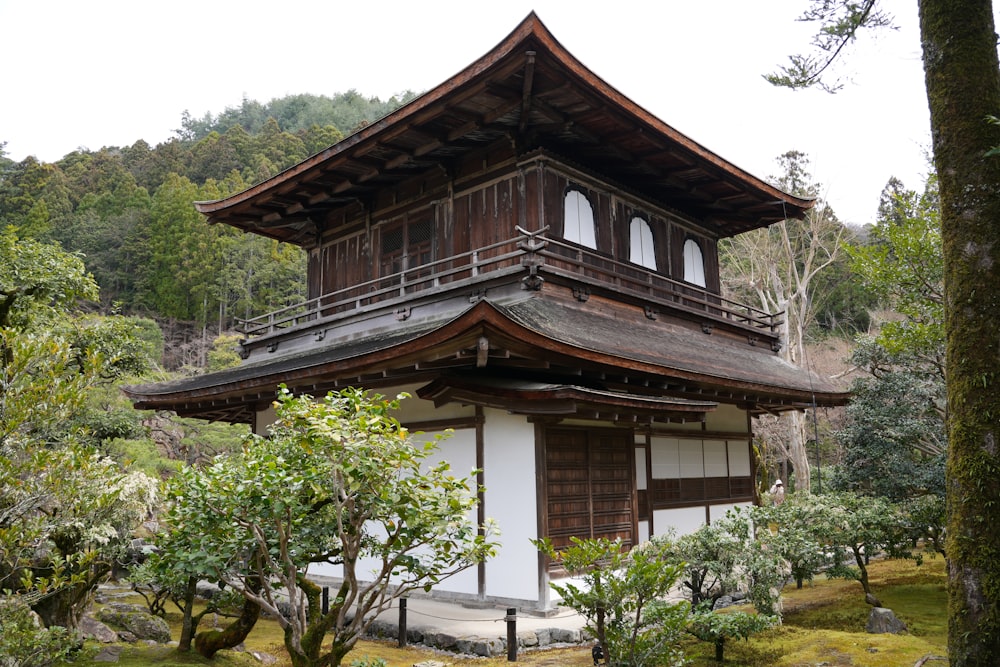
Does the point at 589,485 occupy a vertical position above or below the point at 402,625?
above

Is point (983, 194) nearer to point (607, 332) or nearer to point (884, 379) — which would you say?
point (607, 332)

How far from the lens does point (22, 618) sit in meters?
5.69

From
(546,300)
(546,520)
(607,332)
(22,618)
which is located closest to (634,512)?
(546,520)

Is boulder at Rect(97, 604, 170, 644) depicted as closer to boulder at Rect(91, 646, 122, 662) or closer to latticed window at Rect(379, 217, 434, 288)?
boulder at Rect(91, 646, 122, 662)

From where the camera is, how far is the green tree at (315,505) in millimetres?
4945

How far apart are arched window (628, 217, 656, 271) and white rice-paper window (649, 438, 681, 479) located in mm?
3641

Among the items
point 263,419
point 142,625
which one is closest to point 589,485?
point 142,625

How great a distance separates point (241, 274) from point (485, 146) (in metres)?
34.6

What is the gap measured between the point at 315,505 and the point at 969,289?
5308 mm

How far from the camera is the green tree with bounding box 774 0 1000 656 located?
498 cm

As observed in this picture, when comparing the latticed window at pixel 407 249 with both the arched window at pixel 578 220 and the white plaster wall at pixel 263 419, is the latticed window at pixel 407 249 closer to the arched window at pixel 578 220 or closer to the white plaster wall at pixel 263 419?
the arched window at pixel 578 220

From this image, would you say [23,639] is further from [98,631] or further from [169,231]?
[169,231]

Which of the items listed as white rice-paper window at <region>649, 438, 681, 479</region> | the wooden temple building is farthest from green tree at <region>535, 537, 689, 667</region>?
white rice-paper window at <region>649, 438, 681, 479</region>

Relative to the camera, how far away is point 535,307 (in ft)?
33.2
